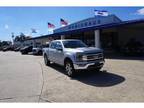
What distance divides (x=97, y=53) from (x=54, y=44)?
12.8ft

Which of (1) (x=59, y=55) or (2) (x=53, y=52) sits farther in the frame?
(2) (x=53, y=52)

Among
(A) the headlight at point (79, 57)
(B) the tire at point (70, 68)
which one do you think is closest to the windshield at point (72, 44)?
(B) the tire at point (70, 68)

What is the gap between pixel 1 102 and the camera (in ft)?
19.9

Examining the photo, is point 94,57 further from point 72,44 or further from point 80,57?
point 72,44

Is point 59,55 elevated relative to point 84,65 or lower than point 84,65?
elevated

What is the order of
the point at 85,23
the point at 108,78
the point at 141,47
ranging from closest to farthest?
the point at 108,78 < the point at 141,47 < the point at 85,23

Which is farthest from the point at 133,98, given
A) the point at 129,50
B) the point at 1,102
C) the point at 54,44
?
the point at 129,50

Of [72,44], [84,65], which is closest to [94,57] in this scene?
[84,65]

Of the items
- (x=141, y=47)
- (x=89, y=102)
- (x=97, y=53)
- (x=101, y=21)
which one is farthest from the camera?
(x=101, y=21)

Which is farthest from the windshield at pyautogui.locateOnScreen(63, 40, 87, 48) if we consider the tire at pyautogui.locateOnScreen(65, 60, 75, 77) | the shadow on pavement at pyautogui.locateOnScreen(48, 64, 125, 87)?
the shadow on pavement at pyautogui.locateOnScreen(48, 64, 125, 87)

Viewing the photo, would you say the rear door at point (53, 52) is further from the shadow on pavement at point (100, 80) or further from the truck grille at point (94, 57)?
the truck grille at point (94, 57)

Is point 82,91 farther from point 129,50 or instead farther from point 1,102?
point 129,50

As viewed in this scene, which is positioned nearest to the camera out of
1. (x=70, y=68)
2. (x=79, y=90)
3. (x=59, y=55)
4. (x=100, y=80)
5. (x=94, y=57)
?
(x=79, y=90)

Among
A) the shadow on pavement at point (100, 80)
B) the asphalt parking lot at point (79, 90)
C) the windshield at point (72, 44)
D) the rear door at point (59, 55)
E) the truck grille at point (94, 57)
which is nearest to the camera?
the asphalt parking lot at point (79, 90)
